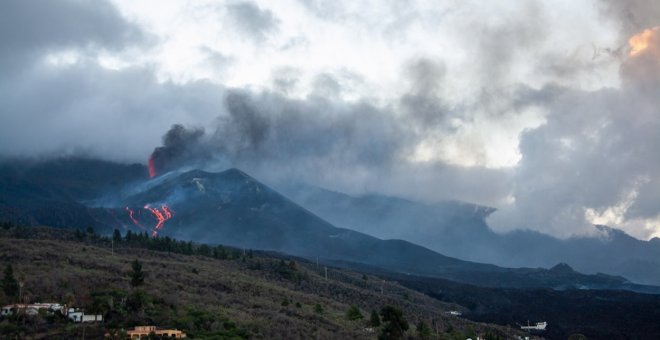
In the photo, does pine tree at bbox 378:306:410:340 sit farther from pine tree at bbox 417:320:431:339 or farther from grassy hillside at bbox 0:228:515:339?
pine tree at bbox 417:320:431:339

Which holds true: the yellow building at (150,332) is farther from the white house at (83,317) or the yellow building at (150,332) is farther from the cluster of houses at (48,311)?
the cluster of houses at (48,311)

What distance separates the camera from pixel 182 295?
116 metres

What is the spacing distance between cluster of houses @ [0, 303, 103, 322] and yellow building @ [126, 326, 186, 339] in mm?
7256

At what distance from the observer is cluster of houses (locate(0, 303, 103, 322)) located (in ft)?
307

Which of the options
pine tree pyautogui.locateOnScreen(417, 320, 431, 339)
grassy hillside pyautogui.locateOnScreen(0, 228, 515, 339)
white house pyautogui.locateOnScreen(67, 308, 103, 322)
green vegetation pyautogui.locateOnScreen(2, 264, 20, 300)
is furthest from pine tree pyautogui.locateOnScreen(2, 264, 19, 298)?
pine tree pyautogui.locateOnScreen(417, 320, 431, 339)

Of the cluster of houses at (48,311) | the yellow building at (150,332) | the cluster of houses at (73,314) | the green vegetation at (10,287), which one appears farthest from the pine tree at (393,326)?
the green vegetation at (10,287)

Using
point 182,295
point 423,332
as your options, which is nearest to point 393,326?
point 423,332

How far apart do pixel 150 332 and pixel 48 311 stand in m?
14.1

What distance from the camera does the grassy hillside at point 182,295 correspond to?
9788 centimetres

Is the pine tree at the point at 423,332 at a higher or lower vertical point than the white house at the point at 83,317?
lower

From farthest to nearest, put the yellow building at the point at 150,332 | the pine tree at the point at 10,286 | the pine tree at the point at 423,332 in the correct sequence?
the pine tree at the point at 423,332
the pine tree at the point at 10,286
the yellow building at the point at 150,332

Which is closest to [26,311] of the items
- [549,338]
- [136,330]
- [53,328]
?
[53,328]

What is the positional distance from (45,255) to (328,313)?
164ft

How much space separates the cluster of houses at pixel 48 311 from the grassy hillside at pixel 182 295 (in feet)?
4.28
